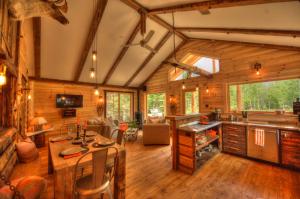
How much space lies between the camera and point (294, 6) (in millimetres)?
2188

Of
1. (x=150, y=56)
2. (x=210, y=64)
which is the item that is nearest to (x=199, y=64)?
(x=210, y=64)

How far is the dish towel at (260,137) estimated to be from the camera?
11.5 ft

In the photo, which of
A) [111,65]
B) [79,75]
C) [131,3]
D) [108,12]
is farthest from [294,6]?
[79,75]

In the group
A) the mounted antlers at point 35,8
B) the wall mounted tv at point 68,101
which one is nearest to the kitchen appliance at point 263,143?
the mounted antlers at point 35,8

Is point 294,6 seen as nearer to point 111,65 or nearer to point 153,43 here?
point 153,43

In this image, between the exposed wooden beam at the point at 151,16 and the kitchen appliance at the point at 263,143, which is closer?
the kitchen appliance at the point at 263,143

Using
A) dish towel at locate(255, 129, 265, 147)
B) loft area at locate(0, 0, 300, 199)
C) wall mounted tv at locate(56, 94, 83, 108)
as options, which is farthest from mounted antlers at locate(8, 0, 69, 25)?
dish towel at locate(255, 129, 265, 147)

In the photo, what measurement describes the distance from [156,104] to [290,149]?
603 centimetres

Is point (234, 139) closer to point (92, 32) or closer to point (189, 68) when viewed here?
point (189, 68)

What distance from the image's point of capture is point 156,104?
8.35m

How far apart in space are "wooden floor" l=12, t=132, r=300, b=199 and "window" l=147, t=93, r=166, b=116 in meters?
4.34

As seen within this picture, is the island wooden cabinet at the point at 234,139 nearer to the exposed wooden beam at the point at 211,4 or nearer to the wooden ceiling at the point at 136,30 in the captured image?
the wooden ceiling at the point at 136,30

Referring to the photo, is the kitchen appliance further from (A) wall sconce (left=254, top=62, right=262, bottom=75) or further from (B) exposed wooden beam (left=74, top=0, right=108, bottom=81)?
(B) exposed wooden beam (left=74, top=0, right=108, bottom=81)

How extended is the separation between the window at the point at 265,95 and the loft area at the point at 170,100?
3 cm
